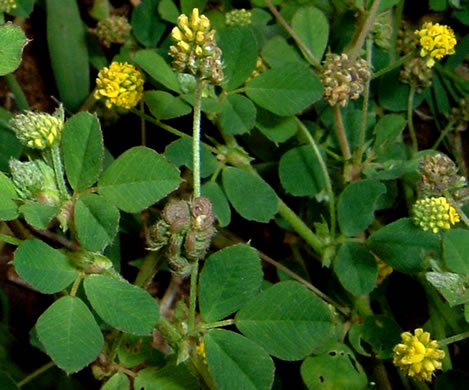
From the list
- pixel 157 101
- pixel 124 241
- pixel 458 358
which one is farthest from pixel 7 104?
pixel 458 358

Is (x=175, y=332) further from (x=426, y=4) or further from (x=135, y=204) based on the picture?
(x=426, y=4)

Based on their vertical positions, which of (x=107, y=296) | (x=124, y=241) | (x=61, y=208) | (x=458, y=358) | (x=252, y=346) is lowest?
(x=458, y=358)

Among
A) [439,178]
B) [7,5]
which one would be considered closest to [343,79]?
[439,178]

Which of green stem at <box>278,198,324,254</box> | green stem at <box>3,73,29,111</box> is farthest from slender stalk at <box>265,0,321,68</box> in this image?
green stem at <box>3,73,29,111</box>

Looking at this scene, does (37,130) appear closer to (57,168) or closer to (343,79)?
(57,168)

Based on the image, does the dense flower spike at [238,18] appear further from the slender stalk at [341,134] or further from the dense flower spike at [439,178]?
the dense flower spike at [439,178]
